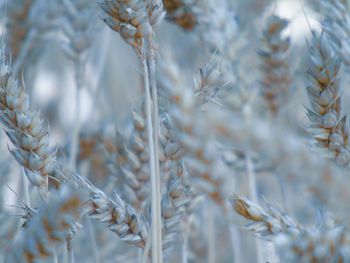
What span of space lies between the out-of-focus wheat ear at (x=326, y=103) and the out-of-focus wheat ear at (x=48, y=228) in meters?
0.39

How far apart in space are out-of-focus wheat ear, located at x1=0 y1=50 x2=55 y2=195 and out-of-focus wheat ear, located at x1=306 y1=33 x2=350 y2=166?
0.43m

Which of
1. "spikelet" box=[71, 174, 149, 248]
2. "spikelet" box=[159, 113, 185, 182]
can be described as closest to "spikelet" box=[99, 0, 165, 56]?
"spikelet" box=[159, 113, 185, 182]

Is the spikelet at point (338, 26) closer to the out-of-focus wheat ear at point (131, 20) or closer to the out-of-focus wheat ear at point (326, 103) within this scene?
the out-of-focus wheat ear at point (326, 103)

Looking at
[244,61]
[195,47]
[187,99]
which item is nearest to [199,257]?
[244,61]

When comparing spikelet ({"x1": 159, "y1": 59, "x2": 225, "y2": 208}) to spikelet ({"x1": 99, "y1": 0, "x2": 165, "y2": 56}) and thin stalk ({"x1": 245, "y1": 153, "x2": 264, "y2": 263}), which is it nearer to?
spikelet ({"x1": 99, "y1": 0, "x2": 165, "y2": 56})

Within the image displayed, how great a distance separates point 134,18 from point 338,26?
343 millimetres

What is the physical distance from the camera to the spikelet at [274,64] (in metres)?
1.04

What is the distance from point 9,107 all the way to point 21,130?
0.13 ft

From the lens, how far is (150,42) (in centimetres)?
59

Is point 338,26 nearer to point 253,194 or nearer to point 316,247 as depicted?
point 316,247

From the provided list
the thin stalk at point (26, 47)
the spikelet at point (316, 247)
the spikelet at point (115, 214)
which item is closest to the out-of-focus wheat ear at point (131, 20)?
the spikelet at point (115, 214)

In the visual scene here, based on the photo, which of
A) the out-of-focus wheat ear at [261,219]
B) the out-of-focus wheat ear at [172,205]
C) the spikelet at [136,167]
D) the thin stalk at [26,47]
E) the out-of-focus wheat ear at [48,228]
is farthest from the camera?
the thin stalk at [26,47]

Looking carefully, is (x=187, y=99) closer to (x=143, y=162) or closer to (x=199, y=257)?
(x=143, y=162)

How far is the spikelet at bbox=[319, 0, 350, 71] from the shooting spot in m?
0.59
